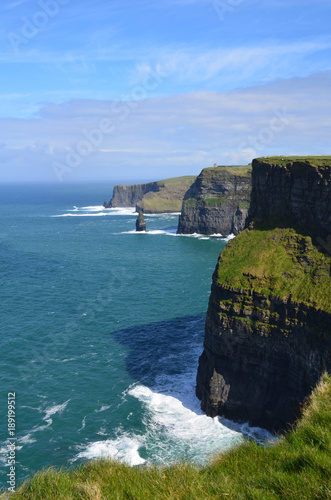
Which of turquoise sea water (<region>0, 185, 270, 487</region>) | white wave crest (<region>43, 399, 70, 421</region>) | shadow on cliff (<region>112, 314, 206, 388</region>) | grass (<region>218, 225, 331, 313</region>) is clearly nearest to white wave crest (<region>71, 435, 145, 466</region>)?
turquoise sea water (<region>0, 185, 270, 487</region>)

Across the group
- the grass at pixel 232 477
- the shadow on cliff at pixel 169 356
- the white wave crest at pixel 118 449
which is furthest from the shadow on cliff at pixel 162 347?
the grass at pixel 232 477

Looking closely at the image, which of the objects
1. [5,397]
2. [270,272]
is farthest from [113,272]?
[270,272]

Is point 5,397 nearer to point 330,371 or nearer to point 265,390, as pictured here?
point 265,390

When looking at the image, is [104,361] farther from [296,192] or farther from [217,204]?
[217,204]

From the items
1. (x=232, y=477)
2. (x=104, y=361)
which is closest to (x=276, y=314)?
(x=104, y=361)

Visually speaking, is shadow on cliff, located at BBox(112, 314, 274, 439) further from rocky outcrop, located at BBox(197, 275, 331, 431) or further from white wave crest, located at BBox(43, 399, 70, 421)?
white wave crest, located at BBox(43, 399, 70, 421)

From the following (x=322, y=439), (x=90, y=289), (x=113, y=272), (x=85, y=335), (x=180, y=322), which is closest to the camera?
(x=322, y=439)

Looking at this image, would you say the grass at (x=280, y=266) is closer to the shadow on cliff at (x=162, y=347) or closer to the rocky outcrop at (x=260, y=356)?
the rocky outcrop at (x=260, y=356)
